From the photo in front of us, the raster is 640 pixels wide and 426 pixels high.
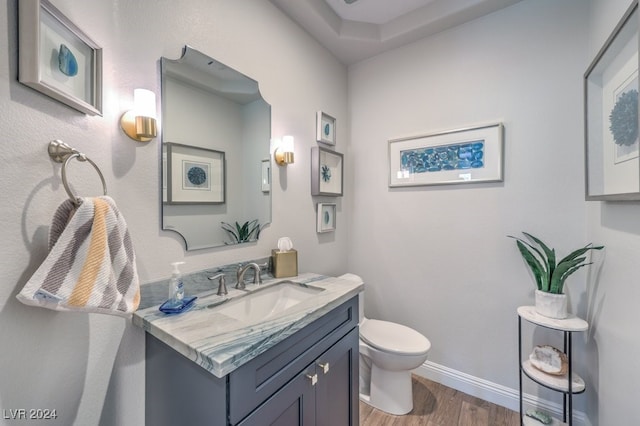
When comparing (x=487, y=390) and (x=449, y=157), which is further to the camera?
(x=449, y=157)

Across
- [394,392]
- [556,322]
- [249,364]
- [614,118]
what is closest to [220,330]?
[249,364]

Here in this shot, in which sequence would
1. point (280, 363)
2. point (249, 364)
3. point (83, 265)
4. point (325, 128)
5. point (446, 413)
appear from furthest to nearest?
point (325, 128) → point (446, 413) → point (280, 363) → point (249, 364) → point (83, 265)

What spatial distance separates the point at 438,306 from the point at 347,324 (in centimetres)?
98

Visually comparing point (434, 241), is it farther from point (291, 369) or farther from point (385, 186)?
point (291, 369)

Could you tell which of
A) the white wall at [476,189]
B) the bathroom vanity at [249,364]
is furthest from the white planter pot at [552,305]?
the bathroom vanity at [249,364]

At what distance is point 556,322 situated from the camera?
1242 millimetres

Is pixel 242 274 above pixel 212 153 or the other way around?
the other way around

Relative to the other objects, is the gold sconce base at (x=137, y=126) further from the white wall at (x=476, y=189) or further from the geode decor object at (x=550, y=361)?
the geode decor object at (x=550, y=361)

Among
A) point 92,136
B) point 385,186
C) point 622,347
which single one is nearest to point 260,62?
point 92,136

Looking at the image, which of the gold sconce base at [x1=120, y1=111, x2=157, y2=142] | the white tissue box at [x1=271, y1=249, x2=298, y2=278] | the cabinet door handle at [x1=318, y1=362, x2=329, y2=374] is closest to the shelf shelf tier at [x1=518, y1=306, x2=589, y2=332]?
the cabinet door handle at [x1=318, y1=362, x2=329, y2=374]

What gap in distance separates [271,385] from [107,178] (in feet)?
3.00

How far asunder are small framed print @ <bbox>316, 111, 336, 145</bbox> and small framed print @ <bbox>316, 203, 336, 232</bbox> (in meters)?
0.51

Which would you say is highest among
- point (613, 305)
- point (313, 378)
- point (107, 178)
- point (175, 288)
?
point (107, 178)

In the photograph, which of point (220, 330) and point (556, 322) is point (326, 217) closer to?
point (220, 330)
